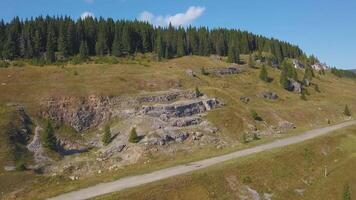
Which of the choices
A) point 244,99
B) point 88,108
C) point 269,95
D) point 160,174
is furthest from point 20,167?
point 269,95

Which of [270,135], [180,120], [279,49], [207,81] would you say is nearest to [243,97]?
[207,81]

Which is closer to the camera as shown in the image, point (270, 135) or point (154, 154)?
point (154, 154)

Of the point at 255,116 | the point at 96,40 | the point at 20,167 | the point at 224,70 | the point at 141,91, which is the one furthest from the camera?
the point at 96,40

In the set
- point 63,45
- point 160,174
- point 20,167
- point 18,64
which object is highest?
point 63,45

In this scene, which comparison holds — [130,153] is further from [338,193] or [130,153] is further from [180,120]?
[338,193]

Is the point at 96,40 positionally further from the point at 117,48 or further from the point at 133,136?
the point at 133,136

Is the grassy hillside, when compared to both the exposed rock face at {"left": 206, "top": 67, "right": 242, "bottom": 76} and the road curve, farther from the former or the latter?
the exposed rock face at {"left": 206, "top": 67, "right": 242, "bottom": 76}
